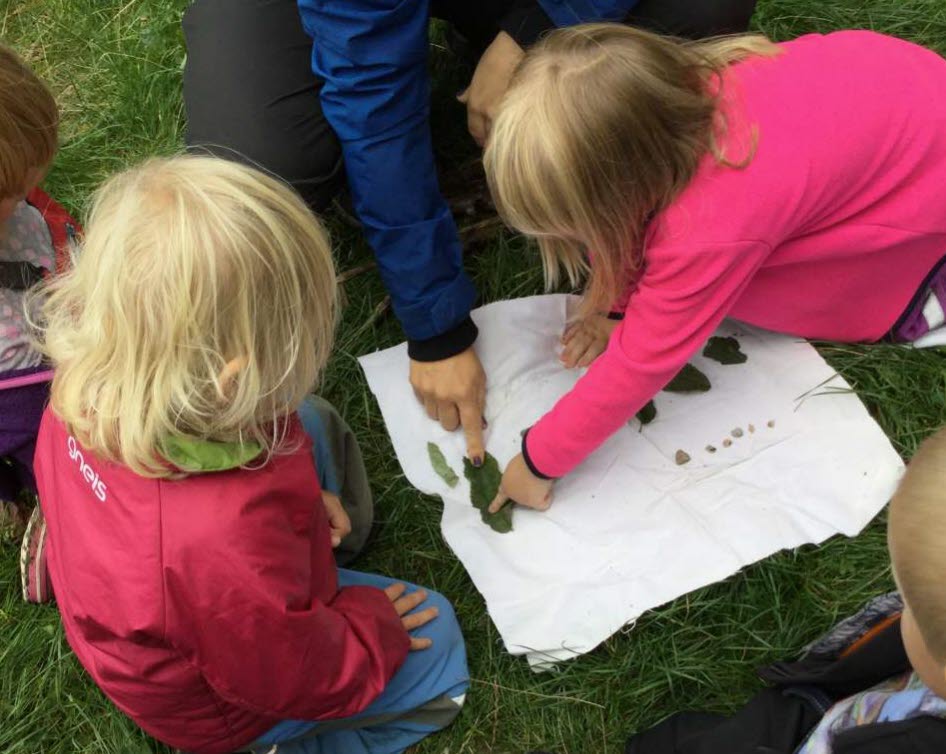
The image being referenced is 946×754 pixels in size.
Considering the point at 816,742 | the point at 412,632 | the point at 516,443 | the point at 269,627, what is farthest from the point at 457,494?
the point at 816,742

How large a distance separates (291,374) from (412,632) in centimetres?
74

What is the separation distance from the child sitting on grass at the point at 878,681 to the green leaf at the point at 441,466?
27.0 inches

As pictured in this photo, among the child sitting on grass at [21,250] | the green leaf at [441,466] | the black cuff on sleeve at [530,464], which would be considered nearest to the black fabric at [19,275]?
the child sitting on grass at [21,250]

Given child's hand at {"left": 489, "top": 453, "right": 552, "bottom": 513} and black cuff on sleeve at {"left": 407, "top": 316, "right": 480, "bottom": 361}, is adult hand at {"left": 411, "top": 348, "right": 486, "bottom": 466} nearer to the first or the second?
black cuff on sleeve at {"left": 407, "top": 316, "right": 480, "bottom": 361}

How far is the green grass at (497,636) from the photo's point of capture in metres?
1.90

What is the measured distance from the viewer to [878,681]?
5.03 feet

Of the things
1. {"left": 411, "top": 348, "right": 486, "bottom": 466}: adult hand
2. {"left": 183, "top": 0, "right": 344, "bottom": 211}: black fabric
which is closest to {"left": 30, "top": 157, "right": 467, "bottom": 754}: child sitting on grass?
{"left": 411, "top": 348, "right": 486, "bottom": 466}: adult hand

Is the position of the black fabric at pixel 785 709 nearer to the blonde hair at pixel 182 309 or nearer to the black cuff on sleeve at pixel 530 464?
the black cuff on sleeve at pixel 530 464

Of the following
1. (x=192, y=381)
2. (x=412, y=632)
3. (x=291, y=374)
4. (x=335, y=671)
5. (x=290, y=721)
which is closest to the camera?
(x=192, y=381)

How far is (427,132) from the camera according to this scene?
2.02m

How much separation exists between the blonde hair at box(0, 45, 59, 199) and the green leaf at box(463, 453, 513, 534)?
43.5 inches

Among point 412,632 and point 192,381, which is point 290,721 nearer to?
point 412,632

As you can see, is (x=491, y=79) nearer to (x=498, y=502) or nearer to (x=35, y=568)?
(x=498, y=502)

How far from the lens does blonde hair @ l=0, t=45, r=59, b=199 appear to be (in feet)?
5.44
